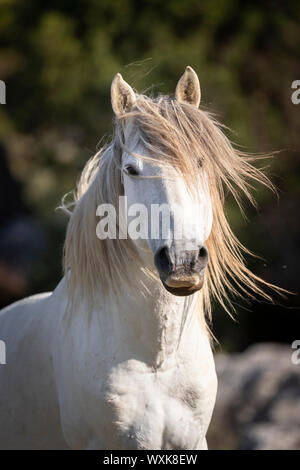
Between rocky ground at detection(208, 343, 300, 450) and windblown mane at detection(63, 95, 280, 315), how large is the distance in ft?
8.10

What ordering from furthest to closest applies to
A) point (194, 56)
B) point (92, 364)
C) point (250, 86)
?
point (250, 86) → point (194, 56) → point (92, 364)

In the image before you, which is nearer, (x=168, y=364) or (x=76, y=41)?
(x=168, y=364)

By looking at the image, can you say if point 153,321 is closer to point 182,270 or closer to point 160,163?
point 182,270

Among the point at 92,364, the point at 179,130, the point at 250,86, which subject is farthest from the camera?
the point at 250,86

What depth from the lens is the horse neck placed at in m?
2.60

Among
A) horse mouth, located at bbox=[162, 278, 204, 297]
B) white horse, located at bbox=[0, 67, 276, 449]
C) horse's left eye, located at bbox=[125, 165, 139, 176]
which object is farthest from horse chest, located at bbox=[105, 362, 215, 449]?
horse's left eye, located at bbox=[125, 165, 139, 176]

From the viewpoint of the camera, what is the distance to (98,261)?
8.94ft

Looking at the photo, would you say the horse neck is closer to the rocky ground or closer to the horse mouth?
the horse mouth

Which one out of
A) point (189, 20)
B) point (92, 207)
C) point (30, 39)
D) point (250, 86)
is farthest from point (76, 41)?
point (92, 207)

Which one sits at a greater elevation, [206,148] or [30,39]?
[30,39]

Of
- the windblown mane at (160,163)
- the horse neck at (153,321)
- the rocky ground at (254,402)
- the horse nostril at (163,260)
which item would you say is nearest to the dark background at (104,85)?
the rocky ground at (254,402)
